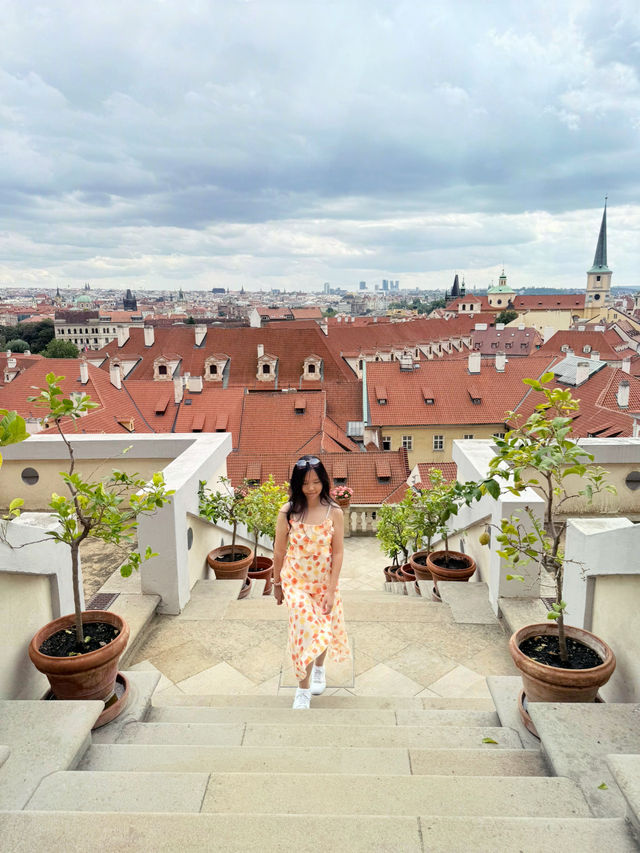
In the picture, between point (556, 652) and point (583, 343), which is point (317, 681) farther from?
point (583, 343)

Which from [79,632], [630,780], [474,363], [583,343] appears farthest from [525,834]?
[583,343]

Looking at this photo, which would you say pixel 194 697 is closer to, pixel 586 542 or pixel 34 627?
pixel 34 627

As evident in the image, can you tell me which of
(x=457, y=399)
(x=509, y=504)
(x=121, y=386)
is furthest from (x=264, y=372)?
(x=509, y=504)

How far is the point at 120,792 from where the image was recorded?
2.62m

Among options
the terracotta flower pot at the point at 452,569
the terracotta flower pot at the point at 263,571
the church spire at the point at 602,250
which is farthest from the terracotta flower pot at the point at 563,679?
the church spire at the point at 602,250

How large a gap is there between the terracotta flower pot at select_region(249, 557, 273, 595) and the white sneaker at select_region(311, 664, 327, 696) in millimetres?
2866

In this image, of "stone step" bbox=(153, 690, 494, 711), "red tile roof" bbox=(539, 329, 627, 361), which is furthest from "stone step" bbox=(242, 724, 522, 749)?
"red tile roof" bbox=(539, 329, 627, 361)

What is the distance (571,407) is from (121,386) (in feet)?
114

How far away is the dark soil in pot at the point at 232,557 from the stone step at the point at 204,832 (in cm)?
447

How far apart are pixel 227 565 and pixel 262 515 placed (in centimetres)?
91

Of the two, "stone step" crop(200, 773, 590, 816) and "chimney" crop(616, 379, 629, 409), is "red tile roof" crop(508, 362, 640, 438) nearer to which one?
"chimney" crop(616, 379, 629, 409)

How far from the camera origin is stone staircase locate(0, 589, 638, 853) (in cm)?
222

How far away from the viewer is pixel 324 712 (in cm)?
392

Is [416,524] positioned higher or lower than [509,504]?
lower
